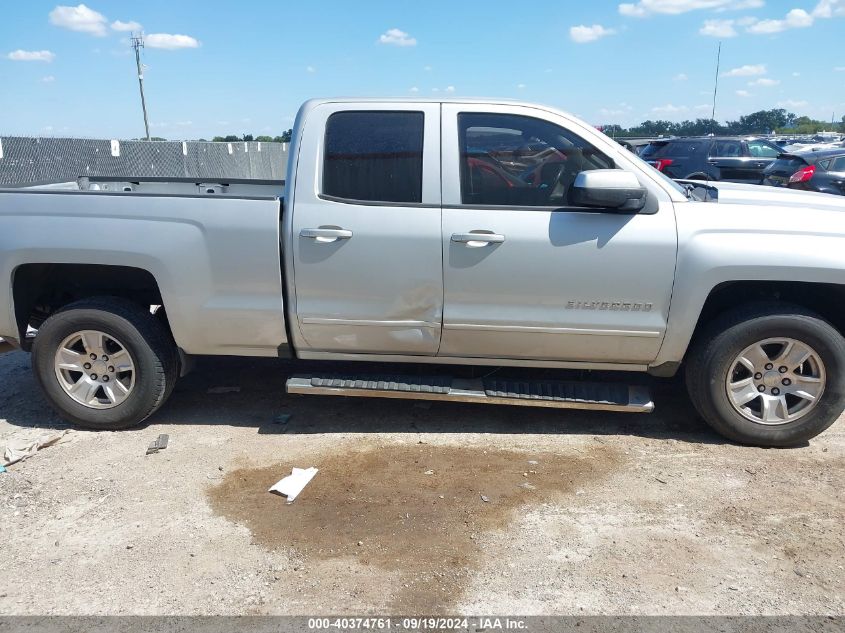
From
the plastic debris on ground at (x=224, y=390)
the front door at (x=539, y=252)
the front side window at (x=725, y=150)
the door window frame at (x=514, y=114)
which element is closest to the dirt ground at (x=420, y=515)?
the plastic debris on ground at (x=224, y=390)

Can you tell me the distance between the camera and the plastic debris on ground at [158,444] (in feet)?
13.6

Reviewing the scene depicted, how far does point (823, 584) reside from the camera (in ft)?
9.47

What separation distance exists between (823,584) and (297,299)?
2.97 metres

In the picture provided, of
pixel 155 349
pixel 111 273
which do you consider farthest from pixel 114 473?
pixel 111 273

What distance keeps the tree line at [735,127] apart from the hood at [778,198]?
1.26 m

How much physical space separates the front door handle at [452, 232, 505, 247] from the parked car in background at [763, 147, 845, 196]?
1111 centimetres

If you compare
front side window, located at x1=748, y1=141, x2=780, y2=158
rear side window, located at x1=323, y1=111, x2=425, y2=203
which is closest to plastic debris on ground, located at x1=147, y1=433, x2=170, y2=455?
rear side window, located at x1=323, y1=111, x2=425, y2=203

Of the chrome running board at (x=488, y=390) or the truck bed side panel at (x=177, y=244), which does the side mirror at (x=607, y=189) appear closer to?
the chrome running board at (x=488, y=390)

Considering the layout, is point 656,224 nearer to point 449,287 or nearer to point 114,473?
point 449,287

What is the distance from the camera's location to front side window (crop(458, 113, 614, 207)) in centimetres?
394

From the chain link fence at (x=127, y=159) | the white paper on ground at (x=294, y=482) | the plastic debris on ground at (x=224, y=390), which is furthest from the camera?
the chain link fence at (x=127, y=159)

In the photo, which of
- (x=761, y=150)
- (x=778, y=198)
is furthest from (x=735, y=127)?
(x=778, y=198)

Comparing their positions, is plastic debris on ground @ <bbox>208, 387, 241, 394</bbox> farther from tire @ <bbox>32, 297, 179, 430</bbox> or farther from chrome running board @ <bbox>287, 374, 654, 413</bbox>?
chrome running board @ <bbox>287, 374, 654, 413</bbox>

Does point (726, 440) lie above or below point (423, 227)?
below
